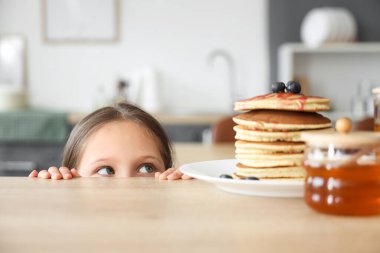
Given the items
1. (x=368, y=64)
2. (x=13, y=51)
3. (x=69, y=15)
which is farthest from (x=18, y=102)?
(x=368, y=64)

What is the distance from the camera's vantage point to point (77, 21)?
15.5 feet

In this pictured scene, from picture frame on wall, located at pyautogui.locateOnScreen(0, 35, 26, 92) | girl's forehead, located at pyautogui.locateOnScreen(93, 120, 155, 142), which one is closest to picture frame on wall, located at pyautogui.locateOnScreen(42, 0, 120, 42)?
picture frame on wall, located at pyautogui.locateOnScreen(0, 35, 26, 92)

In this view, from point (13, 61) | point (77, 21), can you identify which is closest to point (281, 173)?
point (77, 21)

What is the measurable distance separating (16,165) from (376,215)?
3.69 m

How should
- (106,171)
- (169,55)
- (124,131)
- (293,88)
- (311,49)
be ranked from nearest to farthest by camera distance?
1. (293,88)
2. (106,171)
3. (124,131)
4. (311,49)
5. (169,55)

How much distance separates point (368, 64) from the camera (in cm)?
445

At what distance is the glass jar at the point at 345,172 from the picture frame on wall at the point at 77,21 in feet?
13.7

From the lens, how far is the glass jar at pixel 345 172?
2.01 feet

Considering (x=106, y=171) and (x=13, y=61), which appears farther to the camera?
(x=13, y=61)

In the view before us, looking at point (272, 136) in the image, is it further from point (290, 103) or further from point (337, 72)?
point (337, 72)

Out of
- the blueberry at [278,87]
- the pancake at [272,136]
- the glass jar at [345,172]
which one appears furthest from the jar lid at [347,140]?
the blueberry at [278,87]

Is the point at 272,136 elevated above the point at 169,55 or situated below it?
below

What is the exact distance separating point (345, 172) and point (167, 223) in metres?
0.19

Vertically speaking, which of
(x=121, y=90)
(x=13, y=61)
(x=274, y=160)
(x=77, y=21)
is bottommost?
(x=121, y=90)
